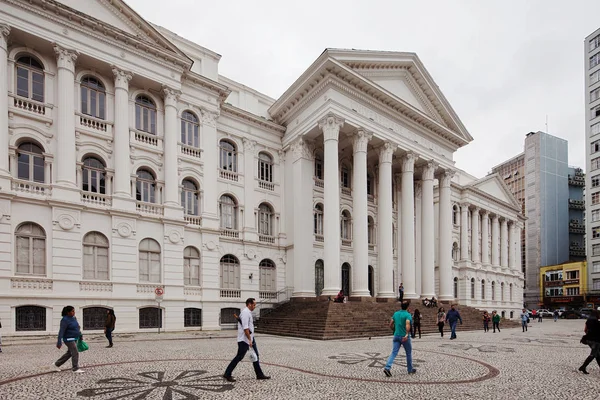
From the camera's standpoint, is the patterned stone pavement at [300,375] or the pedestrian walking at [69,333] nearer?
the patterned stone pavement at [300,375]

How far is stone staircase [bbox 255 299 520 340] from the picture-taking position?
2178 centimetres

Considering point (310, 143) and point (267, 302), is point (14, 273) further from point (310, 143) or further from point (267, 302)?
point (310, 143)

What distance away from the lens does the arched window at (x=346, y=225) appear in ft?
113

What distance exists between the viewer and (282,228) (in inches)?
1248

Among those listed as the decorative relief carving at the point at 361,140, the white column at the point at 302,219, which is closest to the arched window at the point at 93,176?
the white column at the point at 302,219

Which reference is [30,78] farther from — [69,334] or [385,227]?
[385,227]

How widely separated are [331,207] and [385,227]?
5595 millimetres

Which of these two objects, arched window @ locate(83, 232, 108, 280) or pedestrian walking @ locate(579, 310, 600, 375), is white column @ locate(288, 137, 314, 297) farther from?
pedestrian walking @ locate(579, 310, 600, 375)

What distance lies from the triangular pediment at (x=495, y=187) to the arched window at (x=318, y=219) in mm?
27618

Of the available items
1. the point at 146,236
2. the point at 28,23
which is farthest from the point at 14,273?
the point at 28,23

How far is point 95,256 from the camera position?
868 inches

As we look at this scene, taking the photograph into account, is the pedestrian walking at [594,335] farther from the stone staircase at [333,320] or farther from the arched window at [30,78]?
the arched window at [30,78]

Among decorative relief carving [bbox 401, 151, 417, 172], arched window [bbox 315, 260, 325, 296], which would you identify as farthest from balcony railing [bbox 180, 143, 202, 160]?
decorative relief carving [bbox 401, 151, 417, 172]

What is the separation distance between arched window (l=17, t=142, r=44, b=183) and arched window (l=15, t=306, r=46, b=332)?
6260 mm
